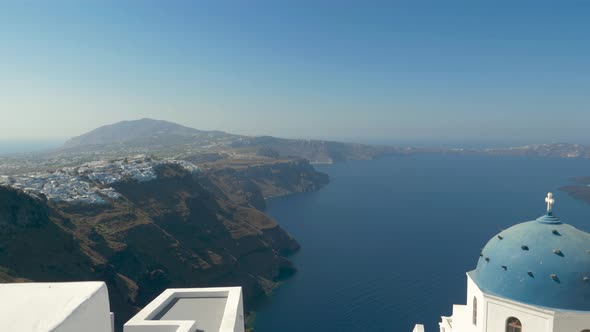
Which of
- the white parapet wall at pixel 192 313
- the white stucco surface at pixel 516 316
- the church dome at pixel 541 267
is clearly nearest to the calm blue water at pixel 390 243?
the white stucco surface at pixel 516 316

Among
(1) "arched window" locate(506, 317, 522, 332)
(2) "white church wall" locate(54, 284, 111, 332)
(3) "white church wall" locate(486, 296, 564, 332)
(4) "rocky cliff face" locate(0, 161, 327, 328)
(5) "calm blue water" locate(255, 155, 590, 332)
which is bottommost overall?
(5) "calm blue water" locate(255, 155, 590, 332)

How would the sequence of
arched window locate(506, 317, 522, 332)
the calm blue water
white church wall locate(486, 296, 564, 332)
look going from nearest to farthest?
1. white church wall locate(486, 296, 564, 332)
2. arched window locate(506, 317, 522, 332)
3. the calm blue water

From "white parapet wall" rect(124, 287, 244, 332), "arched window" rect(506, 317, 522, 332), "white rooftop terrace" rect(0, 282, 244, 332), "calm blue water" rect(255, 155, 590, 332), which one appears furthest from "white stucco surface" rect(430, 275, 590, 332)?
"calm blue water" rect(255, 155, 590, 332)

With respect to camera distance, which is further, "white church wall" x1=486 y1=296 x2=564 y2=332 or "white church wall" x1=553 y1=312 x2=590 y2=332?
"white church wall" x1=486 y1=296 x2=564 y2=332

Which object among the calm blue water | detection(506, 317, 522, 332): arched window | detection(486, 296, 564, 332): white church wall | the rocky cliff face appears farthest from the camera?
the calm blue water

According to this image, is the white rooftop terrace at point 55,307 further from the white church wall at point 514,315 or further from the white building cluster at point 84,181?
the white building cluster at point 84,181

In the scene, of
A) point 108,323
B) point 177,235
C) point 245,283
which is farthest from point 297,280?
point 108,323

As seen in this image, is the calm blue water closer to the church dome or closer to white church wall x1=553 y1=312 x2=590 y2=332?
the church dome
